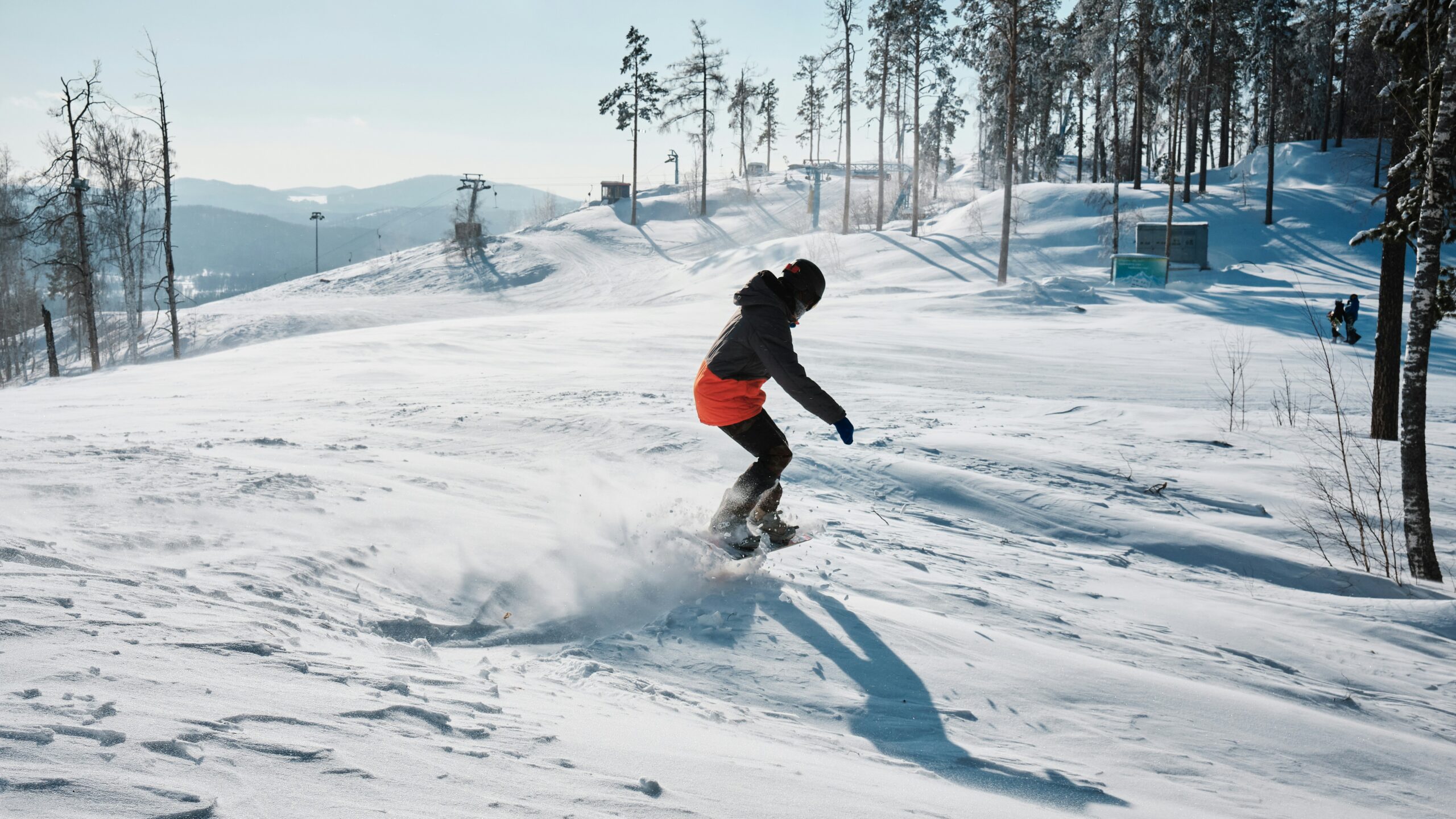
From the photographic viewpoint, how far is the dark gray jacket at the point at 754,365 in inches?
172

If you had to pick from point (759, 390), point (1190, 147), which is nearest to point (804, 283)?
point (759, 390)

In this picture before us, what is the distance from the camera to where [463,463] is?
6.73 meters

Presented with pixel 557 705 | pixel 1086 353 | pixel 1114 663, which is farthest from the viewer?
pixel 1086 353

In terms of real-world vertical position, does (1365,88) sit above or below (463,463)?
above

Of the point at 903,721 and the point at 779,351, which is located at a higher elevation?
the point at 779,351

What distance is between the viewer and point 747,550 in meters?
4.71

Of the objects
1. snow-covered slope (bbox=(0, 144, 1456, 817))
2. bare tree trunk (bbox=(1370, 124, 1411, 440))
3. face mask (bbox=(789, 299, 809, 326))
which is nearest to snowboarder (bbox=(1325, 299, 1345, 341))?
snow-covered slope (bbox=(0, 144, 1456, 817))

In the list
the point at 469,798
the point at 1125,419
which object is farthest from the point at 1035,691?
the point at 1125,419

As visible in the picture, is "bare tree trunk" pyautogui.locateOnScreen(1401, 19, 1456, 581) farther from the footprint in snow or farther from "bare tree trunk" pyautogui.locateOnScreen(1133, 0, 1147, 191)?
"bare tree trunk" pyautogui.locateOnScreen(1133, 0, 1147, 191)

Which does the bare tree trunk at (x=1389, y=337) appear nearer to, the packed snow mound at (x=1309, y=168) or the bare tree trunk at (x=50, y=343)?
the bare tree trunk at (x=50, y=343)

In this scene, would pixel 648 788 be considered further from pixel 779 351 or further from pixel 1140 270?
pixel 1140 270

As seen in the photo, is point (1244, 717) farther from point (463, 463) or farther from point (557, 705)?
point (463, 463)

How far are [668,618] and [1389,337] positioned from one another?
34.7 ft

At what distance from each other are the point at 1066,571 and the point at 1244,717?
2.00 meters
